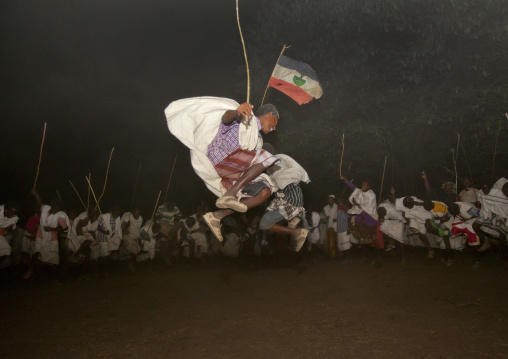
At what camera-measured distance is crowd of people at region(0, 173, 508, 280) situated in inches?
305

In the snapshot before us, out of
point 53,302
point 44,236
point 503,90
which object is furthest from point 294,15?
point 53,302

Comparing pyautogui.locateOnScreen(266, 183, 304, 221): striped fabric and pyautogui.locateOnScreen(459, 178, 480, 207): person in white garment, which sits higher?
pyautogui.locateOnScreen(266, 183, 304, 221): striped fabric

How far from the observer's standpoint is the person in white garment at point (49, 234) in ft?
25.9

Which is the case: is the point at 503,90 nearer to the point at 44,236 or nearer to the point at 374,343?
the point at 374,343

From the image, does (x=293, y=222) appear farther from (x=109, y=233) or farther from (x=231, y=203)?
(x=109, y=233)

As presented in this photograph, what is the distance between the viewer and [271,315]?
5.04m

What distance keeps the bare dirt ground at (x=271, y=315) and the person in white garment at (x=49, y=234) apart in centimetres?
61

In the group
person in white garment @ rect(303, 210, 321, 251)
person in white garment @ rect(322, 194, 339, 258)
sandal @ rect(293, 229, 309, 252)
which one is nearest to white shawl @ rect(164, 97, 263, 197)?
sandal @ rect(293, 229, 309, 252)

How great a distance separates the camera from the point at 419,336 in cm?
Answer: 405

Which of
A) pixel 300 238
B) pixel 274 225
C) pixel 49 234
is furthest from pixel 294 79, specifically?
pixel 49 234

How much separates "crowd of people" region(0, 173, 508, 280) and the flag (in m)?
2.09

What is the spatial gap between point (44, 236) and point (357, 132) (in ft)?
26.2

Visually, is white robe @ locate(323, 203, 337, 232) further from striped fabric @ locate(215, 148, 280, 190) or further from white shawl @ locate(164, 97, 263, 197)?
Result: white shawl @ locate(164, 97, 263, 197)

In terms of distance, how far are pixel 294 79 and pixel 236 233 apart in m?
6.22
